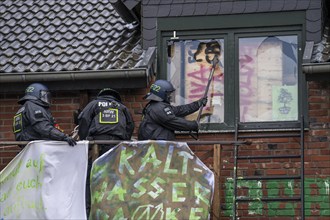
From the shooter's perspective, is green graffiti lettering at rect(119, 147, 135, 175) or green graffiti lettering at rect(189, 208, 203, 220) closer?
green graffiti lettering at rect(189, 208, 203, 220)

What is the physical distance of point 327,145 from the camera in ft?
48.2

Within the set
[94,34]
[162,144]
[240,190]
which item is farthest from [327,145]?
[94,34]

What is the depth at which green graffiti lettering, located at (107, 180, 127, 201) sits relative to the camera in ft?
44.6

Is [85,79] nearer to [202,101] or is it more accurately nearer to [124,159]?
[202,101]

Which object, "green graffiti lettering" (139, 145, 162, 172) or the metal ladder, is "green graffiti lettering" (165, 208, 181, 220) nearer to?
"green graffiti lettering" (139, 145, 162, 172)

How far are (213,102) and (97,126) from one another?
198cm

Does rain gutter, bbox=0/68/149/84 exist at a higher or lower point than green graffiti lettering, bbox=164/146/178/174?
higher

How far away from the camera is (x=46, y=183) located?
13.8 m

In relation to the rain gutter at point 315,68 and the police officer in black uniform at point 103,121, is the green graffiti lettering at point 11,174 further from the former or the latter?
the rain gutter at point 315,68

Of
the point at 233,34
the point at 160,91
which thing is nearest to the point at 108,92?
the point at 160,91

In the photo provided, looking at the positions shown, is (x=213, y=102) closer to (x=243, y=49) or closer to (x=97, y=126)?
(x=243, y=49)

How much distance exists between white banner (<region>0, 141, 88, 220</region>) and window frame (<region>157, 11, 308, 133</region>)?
2186 millimetres

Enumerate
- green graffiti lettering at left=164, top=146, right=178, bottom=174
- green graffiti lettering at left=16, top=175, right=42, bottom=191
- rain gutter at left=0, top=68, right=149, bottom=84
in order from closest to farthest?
green graffiti lettering at left=164, top=146, right=178, bottom=174 → green graffiti lettering at left=16, top=175, right=42, bottom=191 → rain gutter at left=0, top=68, right=149, bottom=84

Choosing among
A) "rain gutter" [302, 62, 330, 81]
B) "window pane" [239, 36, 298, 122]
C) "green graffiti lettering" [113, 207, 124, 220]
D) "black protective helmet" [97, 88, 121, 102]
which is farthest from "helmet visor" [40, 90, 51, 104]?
"rain gutter" [302, 62, 330, 81]
